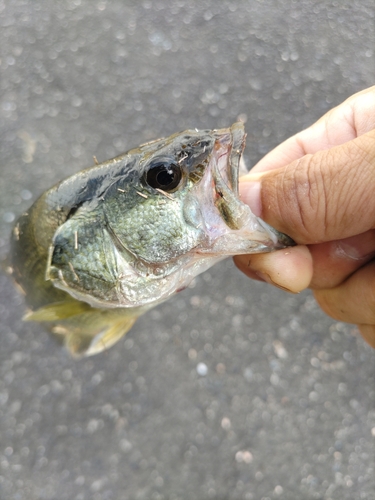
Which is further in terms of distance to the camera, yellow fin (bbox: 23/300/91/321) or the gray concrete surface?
the gray concrete surface

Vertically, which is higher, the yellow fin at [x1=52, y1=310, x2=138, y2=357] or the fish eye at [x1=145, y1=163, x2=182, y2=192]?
the fish eye at [x1=145, y1=163, x2=182, y2=192]

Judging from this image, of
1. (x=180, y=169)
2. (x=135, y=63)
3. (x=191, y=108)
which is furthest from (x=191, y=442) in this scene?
(x=135, y=63)

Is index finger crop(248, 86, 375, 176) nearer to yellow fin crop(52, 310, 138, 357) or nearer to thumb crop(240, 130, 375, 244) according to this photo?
thumb crop(240, 130, 375, 244)

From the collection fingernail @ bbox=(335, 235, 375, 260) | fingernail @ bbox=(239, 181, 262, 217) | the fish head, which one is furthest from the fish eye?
fingernail @ bbox=(335, 235, 375, 260)

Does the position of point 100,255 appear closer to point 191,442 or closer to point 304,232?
point 304,232

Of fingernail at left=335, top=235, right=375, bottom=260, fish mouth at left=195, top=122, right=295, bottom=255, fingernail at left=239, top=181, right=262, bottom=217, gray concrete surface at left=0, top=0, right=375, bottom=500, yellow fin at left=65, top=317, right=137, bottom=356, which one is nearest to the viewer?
fish mouth at left=195, top=122, right=295, bottom=255
